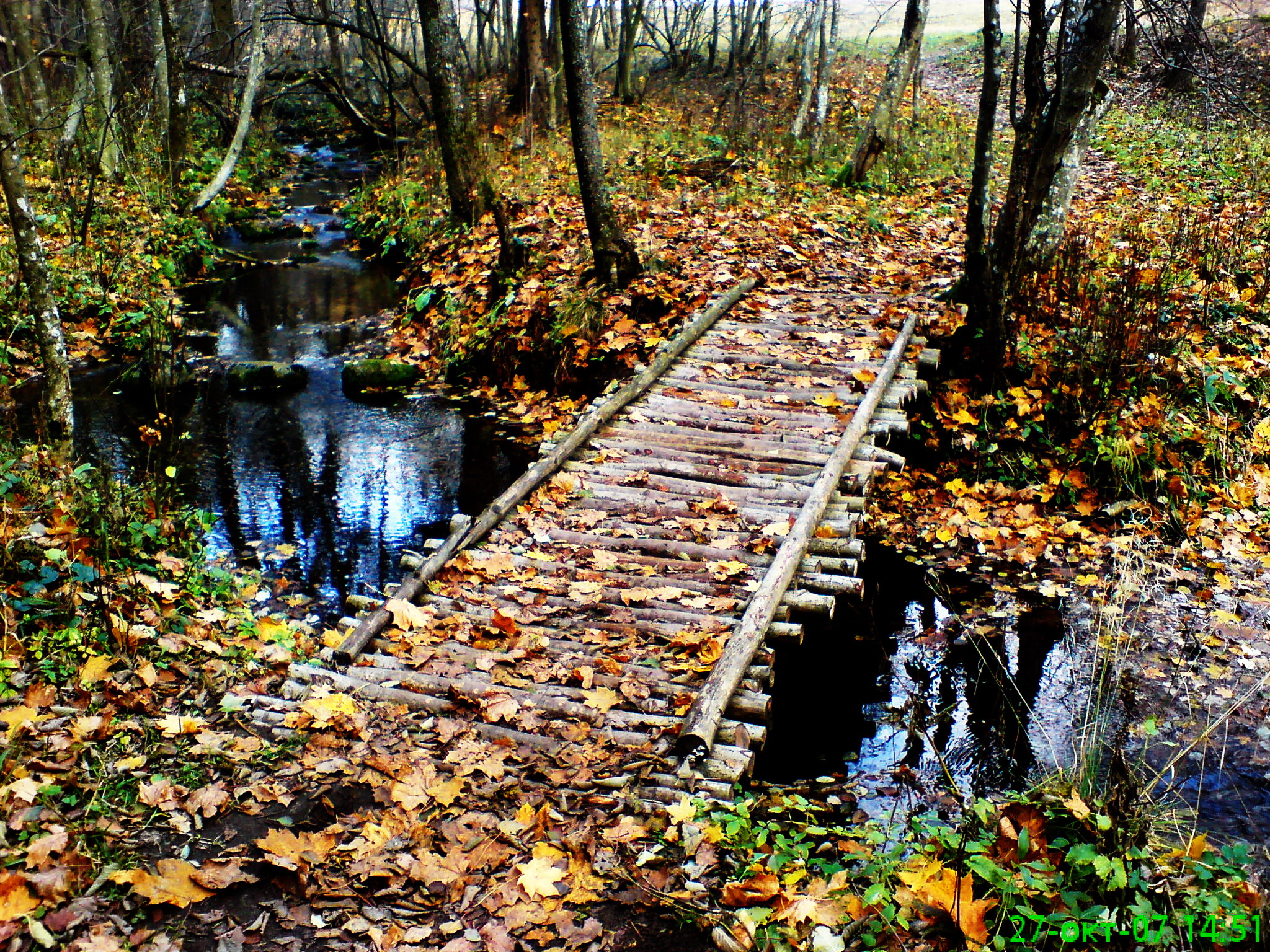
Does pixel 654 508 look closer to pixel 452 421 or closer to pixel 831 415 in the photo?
pixel 831 415

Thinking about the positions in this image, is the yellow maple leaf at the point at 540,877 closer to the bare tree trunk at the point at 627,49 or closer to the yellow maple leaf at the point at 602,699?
the yellow maple leaf at the point at 602,699

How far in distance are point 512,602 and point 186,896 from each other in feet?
8.57

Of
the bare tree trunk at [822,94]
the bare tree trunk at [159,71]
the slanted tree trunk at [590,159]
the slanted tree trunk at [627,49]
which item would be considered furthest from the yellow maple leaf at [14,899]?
the slanted tree trunk at [627,49]

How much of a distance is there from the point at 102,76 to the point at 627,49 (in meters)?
12.4

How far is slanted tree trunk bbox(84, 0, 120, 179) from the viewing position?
48.1ft

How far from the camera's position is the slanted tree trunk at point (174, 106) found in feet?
51.3

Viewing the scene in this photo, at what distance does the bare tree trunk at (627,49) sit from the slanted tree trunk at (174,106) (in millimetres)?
10450

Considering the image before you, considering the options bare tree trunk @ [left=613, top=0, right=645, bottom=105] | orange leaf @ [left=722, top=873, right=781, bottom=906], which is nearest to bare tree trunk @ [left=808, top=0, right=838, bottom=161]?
bare tree trunk @ [left=613, top=0, right=645, bottom=105]

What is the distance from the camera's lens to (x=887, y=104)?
51.3ft

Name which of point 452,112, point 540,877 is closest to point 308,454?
point 452,112

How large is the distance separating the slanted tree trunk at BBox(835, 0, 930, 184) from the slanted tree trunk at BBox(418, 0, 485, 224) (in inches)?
254

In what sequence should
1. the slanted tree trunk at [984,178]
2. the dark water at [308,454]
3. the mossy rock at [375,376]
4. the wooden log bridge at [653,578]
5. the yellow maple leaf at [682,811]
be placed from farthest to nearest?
the mossy rock at [375,376] < the slanted tree trunk at [984,178] < the dark water at [308,454] < the wooden log bridge at [653,578] < the yellow maple leaf at [682,811]

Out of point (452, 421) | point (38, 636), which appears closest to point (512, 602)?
point (38, 636)

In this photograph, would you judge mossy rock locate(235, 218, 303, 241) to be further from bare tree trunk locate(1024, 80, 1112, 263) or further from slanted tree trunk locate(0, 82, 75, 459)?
bare tree trunk locate(1024, 80, 1112, 263)
